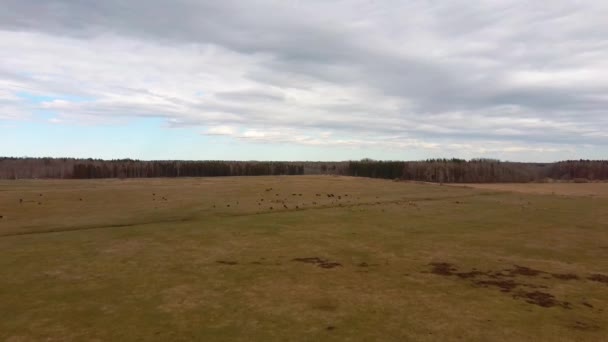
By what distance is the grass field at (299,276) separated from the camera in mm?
6766

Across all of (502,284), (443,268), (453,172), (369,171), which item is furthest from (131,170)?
(502,284)

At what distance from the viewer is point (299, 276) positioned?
985cm

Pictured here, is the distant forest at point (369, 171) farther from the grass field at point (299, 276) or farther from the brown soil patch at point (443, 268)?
the brown soil patch at point (443, 268)

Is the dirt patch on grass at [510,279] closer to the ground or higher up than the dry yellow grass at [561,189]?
closer to the ground

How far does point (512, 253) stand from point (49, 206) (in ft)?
63.0

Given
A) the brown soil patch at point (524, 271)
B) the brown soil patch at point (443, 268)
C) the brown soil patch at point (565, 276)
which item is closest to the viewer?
the brown soil patch at point (565, 276)

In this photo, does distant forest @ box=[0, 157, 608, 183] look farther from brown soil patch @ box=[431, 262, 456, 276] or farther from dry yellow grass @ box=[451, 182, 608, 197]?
brown soil patch @ box=[431, 262, 456, 276]

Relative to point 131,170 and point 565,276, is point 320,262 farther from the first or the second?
point 131,170

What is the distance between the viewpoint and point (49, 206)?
21453 millimetres

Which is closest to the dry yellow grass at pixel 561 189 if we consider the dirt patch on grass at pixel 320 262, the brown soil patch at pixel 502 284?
the brown soil patch at pixel 502 284

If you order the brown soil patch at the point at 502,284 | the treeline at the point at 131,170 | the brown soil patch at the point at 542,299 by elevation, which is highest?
Result: the treeline at the point at 131,170

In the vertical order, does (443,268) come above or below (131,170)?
below

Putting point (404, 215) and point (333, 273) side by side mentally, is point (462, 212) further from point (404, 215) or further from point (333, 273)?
point (333, 273)

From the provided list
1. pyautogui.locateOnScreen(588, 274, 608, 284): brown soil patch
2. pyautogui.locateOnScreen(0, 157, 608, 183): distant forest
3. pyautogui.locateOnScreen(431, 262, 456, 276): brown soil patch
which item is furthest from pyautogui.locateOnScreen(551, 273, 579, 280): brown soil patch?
pyautogui.locateOnScreen(0, 157, 608, 183): distant forest
